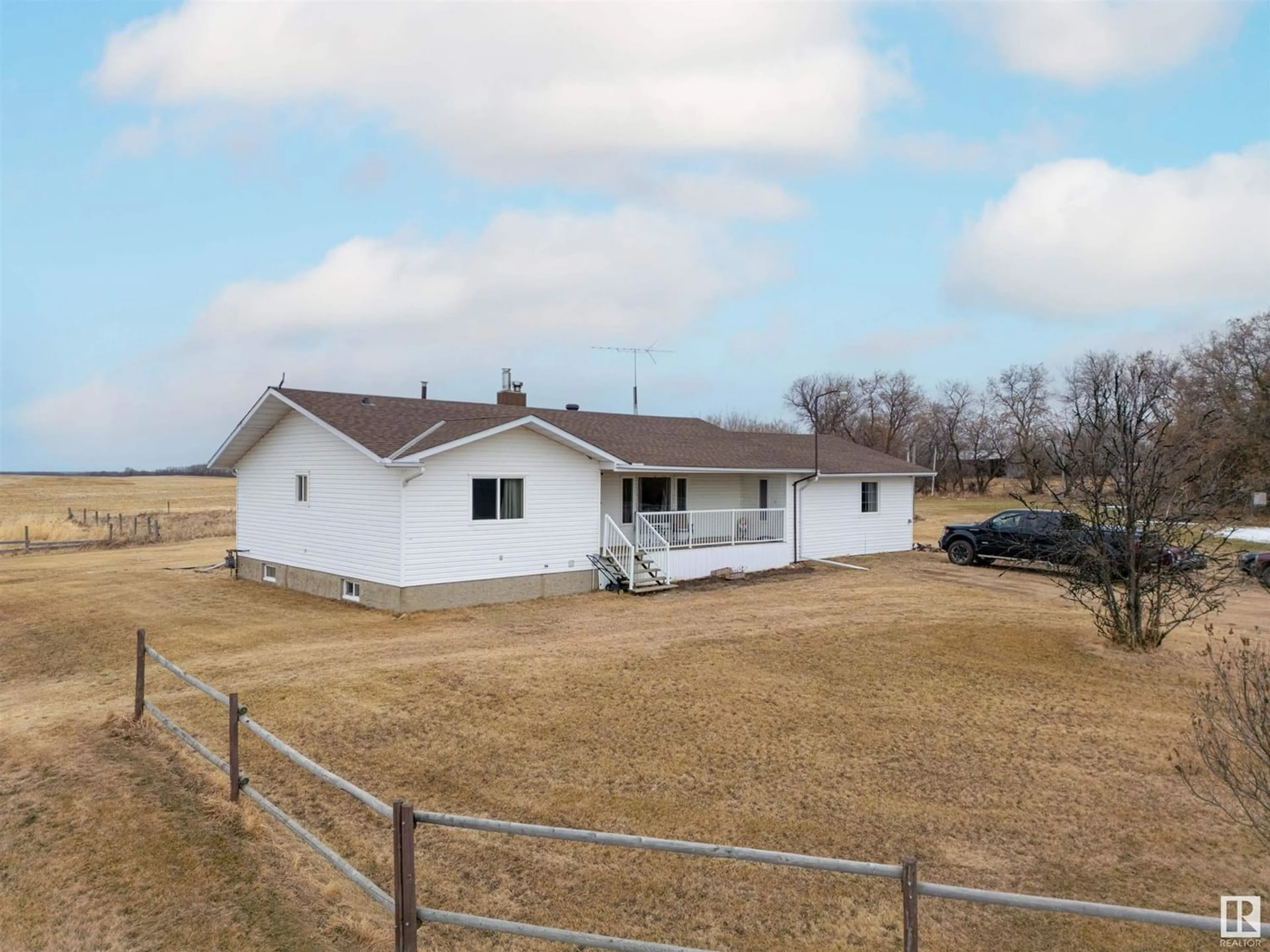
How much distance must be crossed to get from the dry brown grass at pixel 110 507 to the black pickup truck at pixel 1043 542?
29.3m

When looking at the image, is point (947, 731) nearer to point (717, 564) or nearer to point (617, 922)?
point (617, 922)

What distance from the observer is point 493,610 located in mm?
15859

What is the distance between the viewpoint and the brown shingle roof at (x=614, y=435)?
54.2 feet

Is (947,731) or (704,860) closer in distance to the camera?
(704,860)

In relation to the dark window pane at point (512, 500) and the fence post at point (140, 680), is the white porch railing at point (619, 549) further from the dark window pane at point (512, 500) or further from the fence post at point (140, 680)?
the fence post at point (140, 680)

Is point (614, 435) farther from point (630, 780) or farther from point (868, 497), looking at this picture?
point (630, 780)

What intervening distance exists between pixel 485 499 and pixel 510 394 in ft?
29.7

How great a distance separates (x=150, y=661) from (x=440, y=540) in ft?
17.9

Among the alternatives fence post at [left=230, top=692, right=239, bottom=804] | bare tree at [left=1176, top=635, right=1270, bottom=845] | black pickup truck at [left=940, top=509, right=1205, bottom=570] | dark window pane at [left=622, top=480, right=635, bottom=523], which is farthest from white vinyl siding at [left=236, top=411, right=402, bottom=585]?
bare tree at [left=1176, top=635, right=1270, bottom=845]

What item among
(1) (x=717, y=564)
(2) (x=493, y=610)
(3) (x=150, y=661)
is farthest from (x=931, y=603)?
(3) (x=150, y=661)

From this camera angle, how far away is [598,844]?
15.0ft

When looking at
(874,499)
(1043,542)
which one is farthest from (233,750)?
(874,499)

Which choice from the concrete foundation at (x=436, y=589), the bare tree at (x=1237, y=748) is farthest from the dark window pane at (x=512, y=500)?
the bare tree at (x=1237, y=748)

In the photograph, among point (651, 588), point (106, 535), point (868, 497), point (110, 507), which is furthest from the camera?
point (110, 507)
